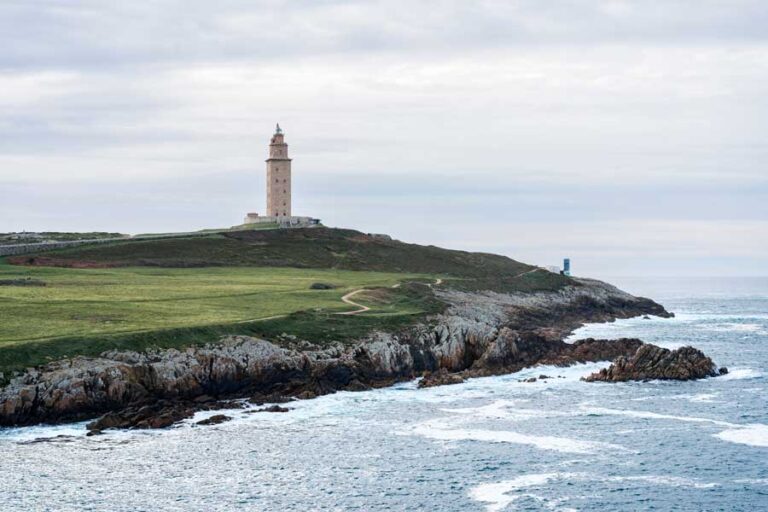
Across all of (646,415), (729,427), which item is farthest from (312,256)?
(729,427)

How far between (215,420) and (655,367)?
116ft

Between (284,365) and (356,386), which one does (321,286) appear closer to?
(356,386)

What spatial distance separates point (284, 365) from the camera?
68000 millimetres

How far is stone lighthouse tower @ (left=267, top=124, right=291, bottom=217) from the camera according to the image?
156875 millimetres

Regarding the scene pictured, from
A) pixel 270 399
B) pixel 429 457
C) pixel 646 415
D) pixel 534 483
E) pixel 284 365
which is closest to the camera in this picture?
pixel 534 483

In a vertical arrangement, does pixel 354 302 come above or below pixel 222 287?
below

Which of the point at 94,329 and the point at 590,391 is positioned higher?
the point at 94,329

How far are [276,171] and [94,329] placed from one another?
3655 inches

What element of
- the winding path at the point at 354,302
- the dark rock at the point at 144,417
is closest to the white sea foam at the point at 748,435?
the dark rock at the point at 144,417

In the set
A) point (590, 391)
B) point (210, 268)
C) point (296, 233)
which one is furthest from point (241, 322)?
point (296, 233)

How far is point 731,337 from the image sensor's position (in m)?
107

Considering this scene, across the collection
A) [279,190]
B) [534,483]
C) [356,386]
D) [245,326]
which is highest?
[279,190]

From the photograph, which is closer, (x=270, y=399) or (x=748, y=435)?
(x=748, y=435)

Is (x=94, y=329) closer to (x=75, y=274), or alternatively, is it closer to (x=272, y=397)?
(x=272, y=397)
